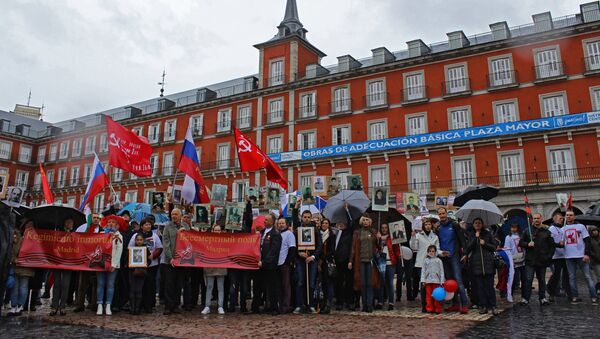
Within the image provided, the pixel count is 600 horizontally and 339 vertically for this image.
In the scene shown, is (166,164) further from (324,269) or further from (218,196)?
(324,269)

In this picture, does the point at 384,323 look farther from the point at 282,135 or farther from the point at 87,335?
the point at 282,135

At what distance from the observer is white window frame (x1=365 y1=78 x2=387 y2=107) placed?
105ft

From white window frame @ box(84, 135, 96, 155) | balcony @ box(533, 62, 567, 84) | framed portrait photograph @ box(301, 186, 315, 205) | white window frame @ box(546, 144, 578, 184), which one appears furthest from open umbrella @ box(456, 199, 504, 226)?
white window frame @ box(84, 135, 96, 155)

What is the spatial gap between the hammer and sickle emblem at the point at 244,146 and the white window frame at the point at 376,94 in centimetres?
1983

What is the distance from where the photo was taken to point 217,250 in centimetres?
934

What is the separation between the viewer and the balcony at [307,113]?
113ft

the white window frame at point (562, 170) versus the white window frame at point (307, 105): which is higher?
the white window frame at point (307, 105)

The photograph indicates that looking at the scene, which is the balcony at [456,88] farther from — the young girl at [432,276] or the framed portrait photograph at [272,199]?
the young girl at [432,276]

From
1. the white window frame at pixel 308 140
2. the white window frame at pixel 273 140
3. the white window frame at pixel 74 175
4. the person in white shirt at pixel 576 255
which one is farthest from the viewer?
the white window frame at pixel 74 175

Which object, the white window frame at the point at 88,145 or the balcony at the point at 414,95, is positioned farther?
the white window frame at the point at 88,145

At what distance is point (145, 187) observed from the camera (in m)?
41.7

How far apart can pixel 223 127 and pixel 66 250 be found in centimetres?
2996

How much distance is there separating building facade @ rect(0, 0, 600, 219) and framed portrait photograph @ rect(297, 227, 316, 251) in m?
13.7

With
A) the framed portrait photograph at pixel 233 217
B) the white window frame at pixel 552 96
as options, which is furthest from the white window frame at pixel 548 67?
the framed portrait photograph at pixel 233 217
